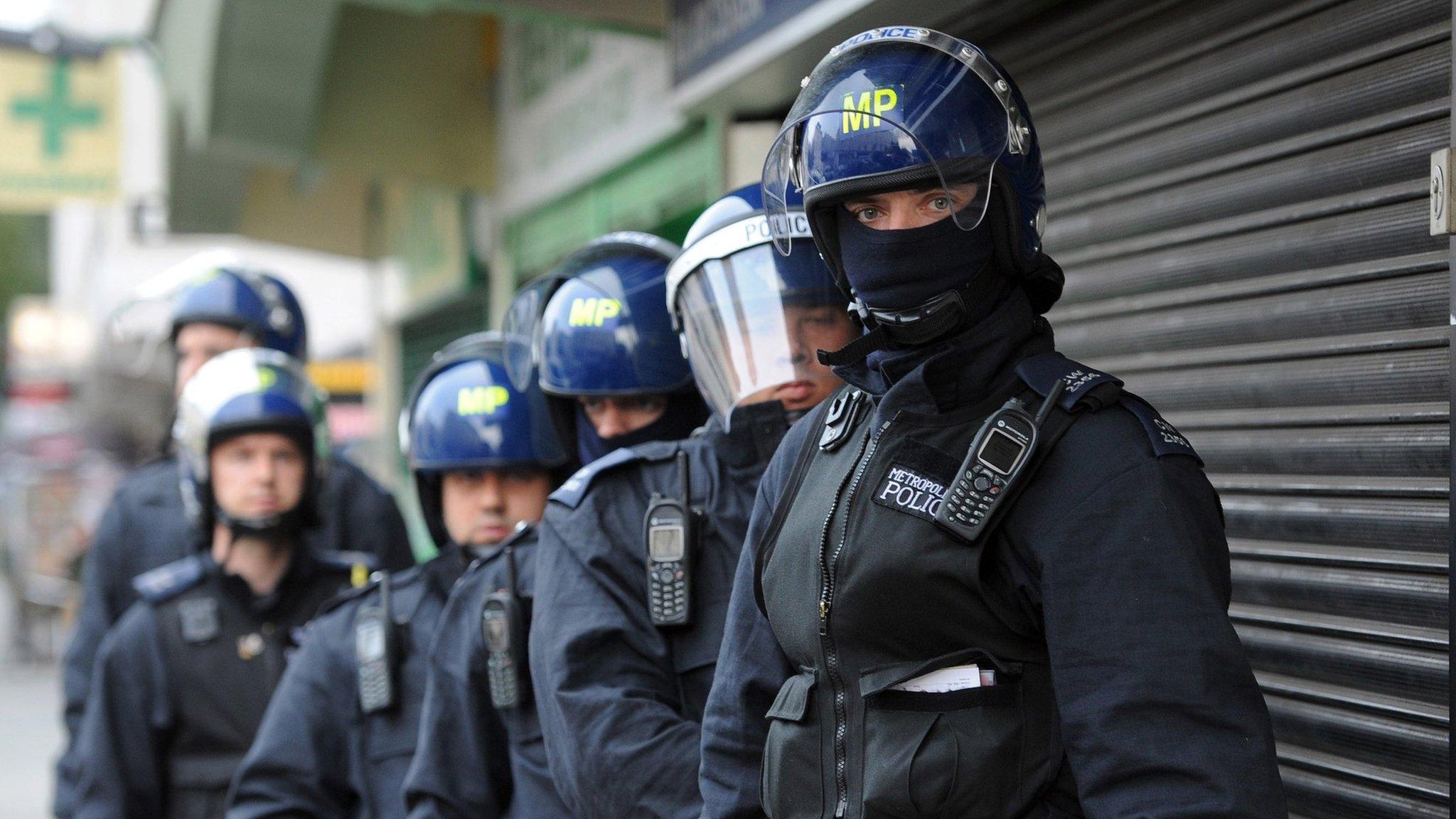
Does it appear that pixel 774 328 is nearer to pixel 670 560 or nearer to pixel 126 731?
pixel 670 560

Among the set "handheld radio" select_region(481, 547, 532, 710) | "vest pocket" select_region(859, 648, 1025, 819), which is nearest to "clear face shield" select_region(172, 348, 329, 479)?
"handheld radio" select_region(481, 547, 532, 710)

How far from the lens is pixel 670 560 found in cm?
A: 278

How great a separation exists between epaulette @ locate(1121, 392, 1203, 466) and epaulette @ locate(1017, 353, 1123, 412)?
0.02 metres

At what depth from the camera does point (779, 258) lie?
116 inches

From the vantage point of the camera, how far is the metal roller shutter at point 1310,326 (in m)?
2.73

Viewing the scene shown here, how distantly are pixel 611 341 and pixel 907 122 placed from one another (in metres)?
1.45

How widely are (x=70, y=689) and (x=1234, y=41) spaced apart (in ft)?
13.8

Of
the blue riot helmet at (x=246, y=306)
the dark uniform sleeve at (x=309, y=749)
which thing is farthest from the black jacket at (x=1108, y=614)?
the blue riot helmet at (x=246, y=306)

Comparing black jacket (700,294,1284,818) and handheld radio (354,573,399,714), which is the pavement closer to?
handheld radio (354,573,399,714)

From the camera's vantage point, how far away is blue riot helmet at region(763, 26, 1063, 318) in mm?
2064

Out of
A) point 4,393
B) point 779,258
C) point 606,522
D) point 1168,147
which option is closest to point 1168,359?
point 1168,147

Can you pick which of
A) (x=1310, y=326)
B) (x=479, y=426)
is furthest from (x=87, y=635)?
(x=1310, y=326)

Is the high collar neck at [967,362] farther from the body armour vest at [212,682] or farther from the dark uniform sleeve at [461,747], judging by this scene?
the body armour vest at [212,682]

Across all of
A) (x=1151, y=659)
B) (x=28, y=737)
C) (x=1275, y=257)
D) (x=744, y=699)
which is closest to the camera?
(x=1151, y=659)
